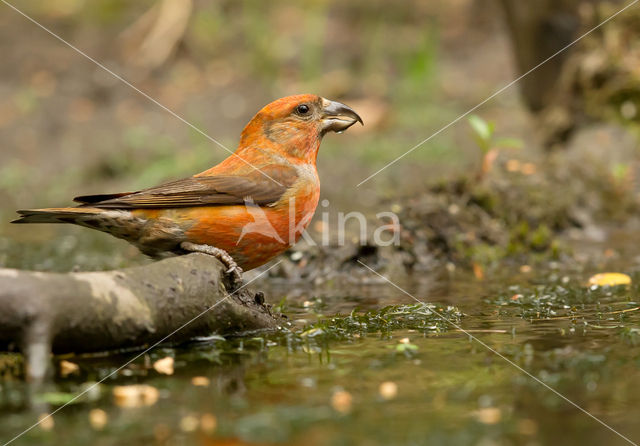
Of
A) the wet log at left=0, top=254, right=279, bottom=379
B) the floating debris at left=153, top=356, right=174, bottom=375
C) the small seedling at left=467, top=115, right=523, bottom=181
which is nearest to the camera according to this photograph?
the wet log at left=0, top=254, right=279, bottom=379

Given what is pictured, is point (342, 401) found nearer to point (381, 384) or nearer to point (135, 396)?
point (381, 384)

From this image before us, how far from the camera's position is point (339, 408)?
2.69m

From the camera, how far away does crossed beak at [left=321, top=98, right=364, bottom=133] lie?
486 cm

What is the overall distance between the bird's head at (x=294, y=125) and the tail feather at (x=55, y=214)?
120 cm

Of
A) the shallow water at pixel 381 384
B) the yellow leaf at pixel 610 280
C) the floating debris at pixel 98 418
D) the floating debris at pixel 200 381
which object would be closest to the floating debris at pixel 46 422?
the shallow water at pixel 381 384

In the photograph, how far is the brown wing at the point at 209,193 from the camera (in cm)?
409

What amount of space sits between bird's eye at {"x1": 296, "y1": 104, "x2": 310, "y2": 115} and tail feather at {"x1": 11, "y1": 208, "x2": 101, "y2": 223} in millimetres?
1416

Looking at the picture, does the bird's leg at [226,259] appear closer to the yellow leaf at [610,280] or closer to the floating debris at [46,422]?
the floating debris at [46,422]

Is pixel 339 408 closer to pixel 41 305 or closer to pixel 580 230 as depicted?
pixel 41 305

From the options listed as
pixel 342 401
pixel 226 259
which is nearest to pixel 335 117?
pixel 226 259

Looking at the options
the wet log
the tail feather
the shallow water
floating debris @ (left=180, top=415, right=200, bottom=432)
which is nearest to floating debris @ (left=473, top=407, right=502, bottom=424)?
the shallow water

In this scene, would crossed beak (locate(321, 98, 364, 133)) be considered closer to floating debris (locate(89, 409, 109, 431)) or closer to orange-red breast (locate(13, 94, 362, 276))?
orange-red breast (locate(13, 94, 362, 276))

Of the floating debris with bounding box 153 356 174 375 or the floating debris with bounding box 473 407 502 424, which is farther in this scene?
the floating debris with bounding box 153 356 174 375

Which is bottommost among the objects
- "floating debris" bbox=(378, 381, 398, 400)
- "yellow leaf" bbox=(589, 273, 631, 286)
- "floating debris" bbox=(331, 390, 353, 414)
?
"floating debris" bbox=(331, 390, 353, 414)
